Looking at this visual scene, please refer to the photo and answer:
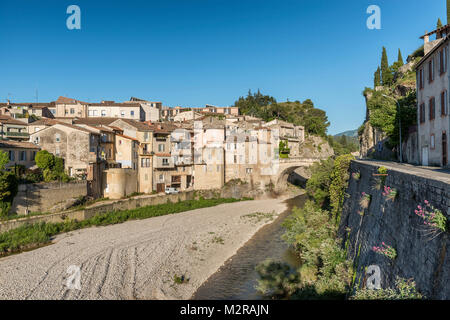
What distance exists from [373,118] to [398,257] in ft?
101

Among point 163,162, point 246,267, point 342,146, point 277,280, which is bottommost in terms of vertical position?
point 246,267

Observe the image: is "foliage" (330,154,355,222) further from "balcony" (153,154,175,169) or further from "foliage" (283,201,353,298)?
"balcony" (153,154,175,169)

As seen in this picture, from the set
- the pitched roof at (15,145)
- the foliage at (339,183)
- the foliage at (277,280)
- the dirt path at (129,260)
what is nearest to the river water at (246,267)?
the foliage at (277,280)

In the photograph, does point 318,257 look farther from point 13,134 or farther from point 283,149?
point 283,149

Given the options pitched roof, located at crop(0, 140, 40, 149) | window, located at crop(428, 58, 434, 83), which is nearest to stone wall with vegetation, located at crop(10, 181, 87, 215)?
pitched roof, located at crop(0, 140, 40, 149)

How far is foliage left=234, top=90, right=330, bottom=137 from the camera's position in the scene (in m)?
92.8

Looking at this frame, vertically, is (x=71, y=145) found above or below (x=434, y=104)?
below

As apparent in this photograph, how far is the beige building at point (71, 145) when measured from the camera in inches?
1695

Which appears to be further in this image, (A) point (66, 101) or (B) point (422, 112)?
(A) point (66, 101)

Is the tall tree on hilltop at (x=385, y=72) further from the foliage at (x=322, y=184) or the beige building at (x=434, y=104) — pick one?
the foliage at (x=322, y=184)

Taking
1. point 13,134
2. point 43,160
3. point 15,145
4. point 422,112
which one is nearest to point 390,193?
point 422,112

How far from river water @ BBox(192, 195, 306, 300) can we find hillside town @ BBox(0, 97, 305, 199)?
2221cm

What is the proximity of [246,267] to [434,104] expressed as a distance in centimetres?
2038

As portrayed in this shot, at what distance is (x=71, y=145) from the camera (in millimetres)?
43219
